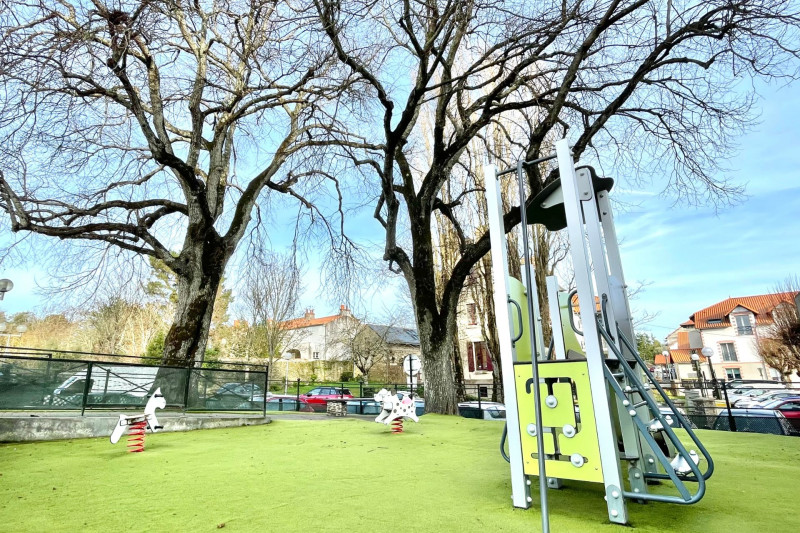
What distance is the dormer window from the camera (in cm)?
4134

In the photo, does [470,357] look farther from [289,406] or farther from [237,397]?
[237,397]

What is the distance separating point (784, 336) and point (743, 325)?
77.6 feet

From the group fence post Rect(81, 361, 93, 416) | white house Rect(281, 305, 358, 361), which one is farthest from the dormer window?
fence post Rect(81, 361, 93, 416)

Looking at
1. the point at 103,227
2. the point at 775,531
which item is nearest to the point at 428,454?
the point at 775,531

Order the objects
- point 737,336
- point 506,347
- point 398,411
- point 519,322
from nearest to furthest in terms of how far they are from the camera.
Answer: point 506,347
point 519,322
point 398,411
point 737,336

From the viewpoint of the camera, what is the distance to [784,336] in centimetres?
2264

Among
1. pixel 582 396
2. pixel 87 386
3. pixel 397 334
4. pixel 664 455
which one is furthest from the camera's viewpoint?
pixel 397 334

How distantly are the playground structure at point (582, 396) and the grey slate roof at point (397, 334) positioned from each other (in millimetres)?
30113

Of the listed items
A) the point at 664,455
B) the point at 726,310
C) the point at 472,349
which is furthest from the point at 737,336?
the point at 664,455

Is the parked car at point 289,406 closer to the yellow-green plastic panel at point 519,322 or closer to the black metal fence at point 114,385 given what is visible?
the black metal fence at point 114,385

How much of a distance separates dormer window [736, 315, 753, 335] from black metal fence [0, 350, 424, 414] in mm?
49603

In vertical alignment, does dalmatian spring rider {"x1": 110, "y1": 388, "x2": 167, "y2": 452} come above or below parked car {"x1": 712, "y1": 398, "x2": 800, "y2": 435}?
above

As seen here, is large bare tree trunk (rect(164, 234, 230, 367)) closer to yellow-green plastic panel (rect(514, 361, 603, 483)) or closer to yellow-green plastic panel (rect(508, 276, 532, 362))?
yellow-green plastic panel (rect(508, 276, 532, 362))

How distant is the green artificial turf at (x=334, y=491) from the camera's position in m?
2.43
